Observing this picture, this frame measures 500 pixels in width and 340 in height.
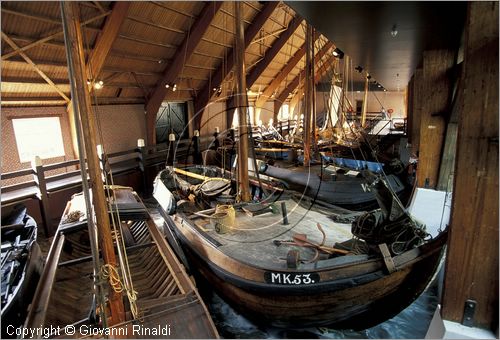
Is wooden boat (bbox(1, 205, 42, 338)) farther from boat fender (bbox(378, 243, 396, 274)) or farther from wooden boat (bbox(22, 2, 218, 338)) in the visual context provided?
boat fender (bbox(378, 243, 396, 274))

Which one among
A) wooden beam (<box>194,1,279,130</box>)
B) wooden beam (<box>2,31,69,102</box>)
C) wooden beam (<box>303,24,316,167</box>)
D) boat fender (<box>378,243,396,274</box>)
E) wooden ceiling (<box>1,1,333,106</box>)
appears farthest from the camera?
wooden beam (<box>194,1,279,130</box>)

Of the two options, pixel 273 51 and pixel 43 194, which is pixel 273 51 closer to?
pixel 273 51

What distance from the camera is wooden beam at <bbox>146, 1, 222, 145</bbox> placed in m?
9.55

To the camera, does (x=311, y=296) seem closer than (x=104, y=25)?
Yes

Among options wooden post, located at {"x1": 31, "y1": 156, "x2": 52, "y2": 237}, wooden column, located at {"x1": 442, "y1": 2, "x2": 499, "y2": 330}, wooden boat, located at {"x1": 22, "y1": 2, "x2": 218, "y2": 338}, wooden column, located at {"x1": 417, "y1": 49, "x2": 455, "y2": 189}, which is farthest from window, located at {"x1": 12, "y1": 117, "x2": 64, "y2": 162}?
wooden column, located at {"x1": 442, "y1": 2, "x2": 499, "y2": 330}

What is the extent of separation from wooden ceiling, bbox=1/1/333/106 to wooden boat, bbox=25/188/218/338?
106 inches

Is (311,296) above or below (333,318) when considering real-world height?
above

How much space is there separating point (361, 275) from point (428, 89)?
242 cm

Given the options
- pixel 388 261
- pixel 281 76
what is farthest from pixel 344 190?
pixel 281 76

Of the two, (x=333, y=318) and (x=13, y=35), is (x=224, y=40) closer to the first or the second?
(x=13, y=35)

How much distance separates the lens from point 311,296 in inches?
138

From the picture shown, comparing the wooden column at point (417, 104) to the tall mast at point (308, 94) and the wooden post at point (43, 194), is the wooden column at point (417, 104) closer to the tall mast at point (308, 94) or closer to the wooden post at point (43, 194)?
the tall mast at point (308, 94)

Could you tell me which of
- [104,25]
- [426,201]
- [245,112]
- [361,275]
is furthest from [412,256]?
[104,25]

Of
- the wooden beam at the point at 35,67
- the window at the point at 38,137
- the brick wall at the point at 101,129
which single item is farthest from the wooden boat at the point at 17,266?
the wooden beam at the point at 35,67
